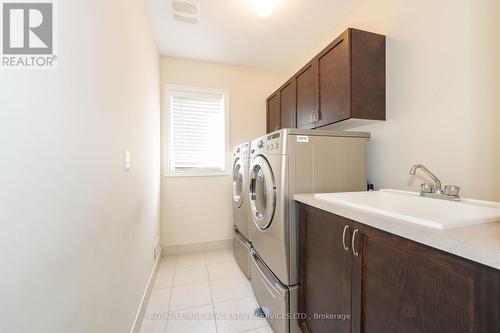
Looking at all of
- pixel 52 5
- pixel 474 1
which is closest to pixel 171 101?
pixel 52 5

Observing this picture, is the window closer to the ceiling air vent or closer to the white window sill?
the white window sill

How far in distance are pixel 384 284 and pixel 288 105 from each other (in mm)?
1992

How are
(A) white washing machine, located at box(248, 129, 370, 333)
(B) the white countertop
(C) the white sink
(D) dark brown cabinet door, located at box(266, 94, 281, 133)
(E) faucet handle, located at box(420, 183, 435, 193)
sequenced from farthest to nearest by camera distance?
1. (D) dark brown cabinet door, located at box(266, 94, 281, 133)
2. (A) white washing machine, located at box(248, 129, 370, 333)
3. (E) faucet handle, located at box(420, 183, 435, 193)
4. (C) the white sink
5. (B) the white countertop

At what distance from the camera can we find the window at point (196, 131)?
2670 mm

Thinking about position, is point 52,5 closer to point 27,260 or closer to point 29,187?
point 29,187

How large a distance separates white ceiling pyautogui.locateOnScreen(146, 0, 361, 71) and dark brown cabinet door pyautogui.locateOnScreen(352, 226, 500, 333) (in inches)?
78.9

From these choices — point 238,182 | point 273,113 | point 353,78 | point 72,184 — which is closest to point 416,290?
point 72,184

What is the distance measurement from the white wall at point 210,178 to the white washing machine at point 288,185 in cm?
125

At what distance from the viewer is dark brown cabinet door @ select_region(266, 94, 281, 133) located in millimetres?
2628

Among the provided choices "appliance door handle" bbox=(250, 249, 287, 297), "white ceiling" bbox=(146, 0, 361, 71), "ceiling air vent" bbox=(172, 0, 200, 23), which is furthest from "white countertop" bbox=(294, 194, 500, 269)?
"ceiling air vent" bbox=(172, 0, 200, 23)

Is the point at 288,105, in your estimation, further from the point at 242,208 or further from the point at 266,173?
the point at 242,208

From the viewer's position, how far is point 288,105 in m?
2.37

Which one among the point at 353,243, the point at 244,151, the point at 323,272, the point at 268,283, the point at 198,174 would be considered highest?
the point at 244,151

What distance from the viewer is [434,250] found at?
0.60m
